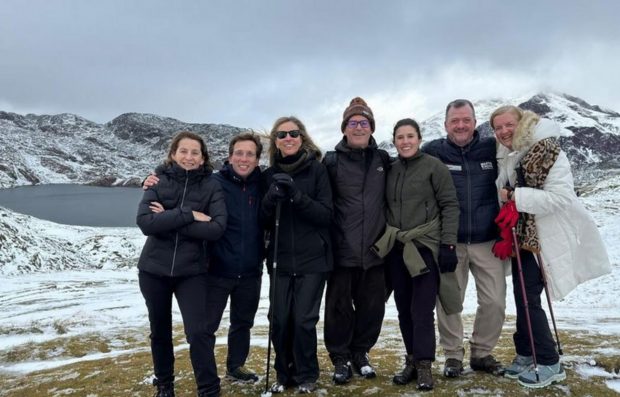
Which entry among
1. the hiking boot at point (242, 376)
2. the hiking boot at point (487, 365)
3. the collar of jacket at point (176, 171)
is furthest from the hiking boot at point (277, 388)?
the collar of jacket at point (176, 171)

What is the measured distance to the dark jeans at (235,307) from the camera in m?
6.65

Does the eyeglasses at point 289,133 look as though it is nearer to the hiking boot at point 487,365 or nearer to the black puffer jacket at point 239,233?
the black puffer jacket at point 239,233

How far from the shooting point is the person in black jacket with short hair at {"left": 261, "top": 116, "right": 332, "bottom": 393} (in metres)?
6.41

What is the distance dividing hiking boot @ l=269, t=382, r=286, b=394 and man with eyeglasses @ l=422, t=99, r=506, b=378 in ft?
7.88

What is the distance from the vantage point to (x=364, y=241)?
6535 millimetres

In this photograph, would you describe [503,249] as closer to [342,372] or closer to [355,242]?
[355,242]

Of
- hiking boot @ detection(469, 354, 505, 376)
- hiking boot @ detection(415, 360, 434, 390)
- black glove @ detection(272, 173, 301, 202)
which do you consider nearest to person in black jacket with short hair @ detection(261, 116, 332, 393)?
black glove @ detection(272, 173, 301, 202)

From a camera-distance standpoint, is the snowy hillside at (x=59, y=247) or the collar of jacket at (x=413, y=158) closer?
the collar of jacket at (x=413, y=158)

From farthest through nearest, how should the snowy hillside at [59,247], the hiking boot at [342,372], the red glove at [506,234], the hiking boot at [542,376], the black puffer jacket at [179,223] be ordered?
the snowy hillside at [59,247]
the hiking boot at [342,372]
the red glove at [506,234]
the hiking boot at [542,376]
the black puffer jacket at [179,223]

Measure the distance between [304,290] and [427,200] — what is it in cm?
217

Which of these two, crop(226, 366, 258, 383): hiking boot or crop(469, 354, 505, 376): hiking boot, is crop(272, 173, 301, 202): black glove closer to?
crop(226, 366, 258, 383): hiking boot

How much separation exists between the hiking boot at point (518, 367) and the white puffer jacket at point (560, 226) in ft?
3.43

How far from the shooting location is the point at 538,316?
6254 mm

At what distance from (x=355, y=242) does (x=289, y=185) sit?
4.28ft
